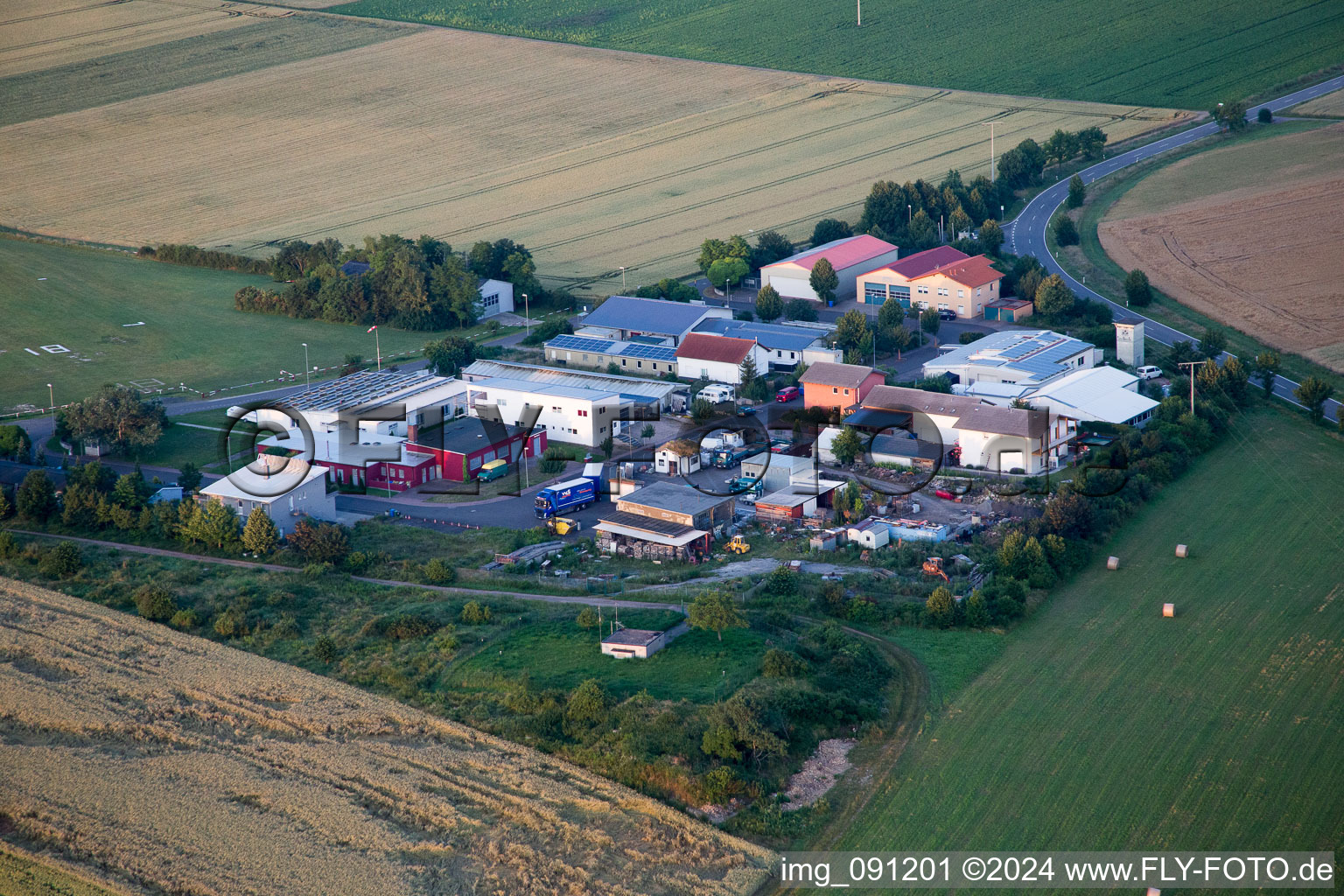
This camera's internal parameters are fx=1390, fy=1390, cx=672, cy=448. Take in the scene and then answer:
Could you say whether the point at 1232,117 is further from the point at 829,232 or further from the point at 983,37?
the point at 829,232

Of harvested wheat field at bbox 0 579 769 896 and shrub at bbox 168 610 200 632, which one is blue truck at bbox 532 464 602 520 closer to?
shrub at bbox 168 610 200 632

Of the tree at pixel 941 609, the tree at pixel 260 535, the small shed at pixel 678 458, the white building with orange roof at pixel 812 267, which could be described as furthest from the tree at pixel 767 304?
the tree at pixel 941 609

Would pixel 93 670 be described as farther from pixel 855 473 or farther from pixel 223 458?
pixel 855 473

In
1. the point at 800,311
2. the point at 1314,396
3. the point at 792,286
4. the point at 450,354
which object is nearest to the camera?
the point at 1314,396

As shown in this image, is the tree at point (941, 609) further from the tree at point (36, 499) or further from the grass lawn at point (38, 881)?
the tree at point (36, 499)

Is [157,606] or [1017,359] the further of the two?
[1017,359]

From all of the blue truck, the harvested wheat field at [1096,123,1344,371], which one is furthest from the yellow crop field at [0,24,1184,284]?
the blue truck

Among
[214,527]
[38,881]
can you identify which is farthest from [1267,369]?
[38,881]

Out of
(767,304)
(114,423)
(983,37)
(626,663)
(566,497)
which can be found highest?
(983,37)
